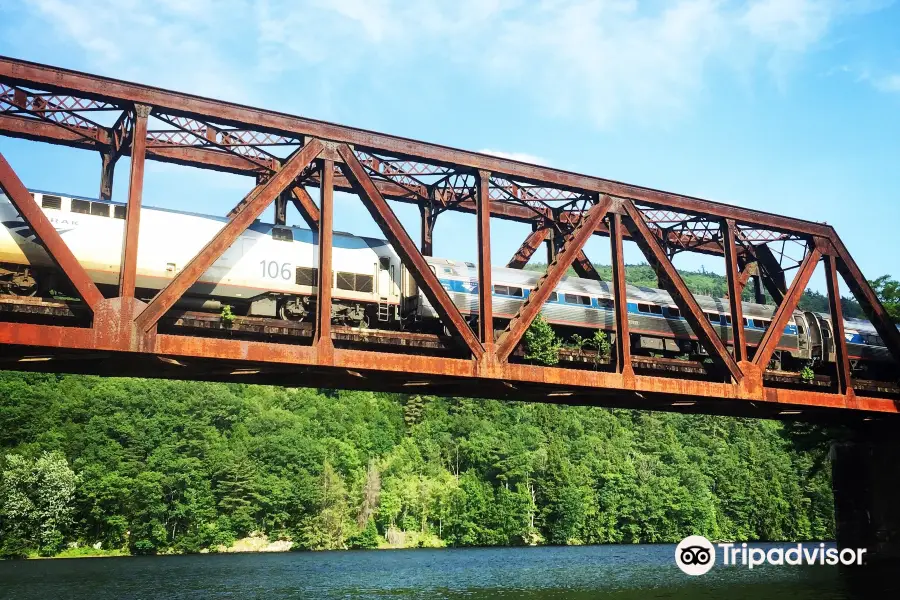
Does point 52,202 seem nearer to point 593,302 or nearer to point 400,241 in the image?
point 400,241

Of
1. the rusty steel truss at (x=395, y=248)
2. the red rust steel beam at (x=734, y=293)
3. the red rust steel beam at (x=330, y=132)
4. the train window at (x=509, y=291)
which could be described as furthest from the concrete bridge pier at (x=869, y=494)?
the train window at (x=509, y=291)

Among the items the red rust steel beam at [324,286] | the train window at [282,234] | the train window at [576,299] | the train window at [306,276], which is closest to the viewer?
the red rust steel beam at [324,286]

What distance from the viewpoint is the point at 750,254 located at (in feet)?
128

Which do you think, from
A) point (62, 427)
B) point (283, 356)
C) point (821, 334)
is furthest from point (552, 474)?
point (283, 356)

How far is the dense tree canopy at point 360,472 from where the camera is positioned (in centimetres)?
8338

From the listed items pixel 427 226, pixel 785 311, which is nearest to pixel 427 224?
pixel 427 226

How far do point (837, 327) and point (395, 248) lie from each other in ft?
66.2

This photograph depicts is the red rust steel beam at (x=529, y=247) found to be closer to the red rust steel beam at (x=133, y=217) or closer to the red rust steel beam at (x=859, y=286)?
the red rust steel beam at (x=859, y=286)

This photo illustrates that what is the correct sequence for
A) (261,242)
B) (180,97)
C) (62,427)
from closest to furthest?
(180,97) → (261,242) → (62,427)

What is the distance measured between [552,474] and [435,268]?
83.8m

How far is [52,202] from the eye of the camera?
2558 centimetres

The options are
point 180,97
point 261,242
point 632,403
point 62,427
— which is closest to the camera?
point 180,97

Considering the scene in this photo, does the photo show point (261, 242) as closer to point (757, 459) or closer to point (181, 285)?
point (181, 285)

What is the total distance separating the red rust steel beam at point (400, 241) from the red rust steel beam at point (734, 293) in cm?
1176
